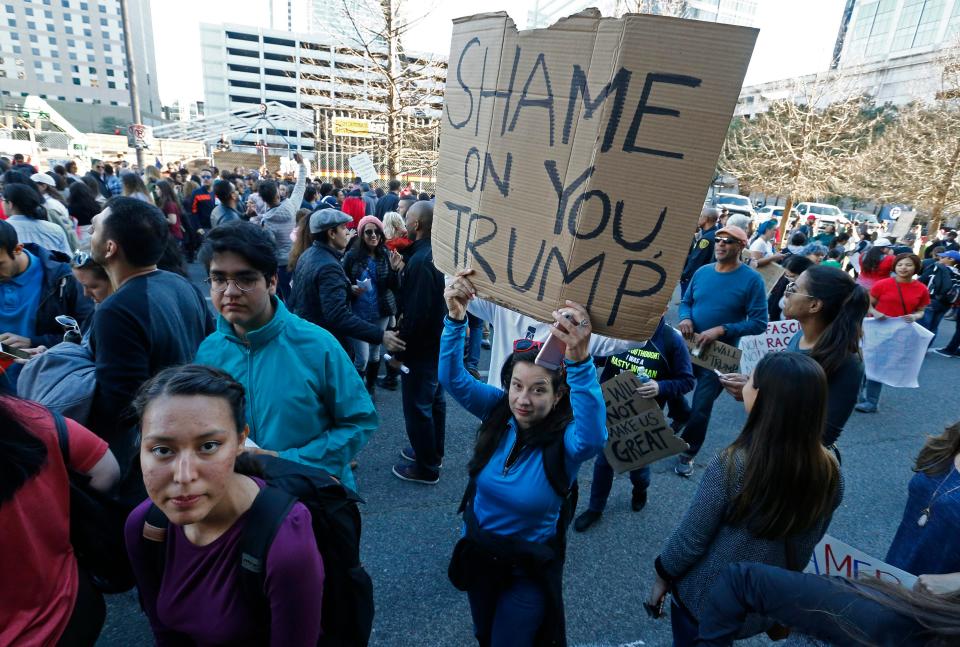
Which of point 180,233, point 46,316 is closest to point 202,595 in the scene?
point 46,316

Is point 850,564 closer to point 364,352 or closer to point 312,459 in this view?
point 312,459

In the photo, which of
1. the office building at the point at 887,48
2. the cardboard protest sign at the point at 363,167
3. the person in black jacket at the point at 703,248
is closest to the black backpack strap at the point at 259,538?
the person in black jacket at the point at 703,248

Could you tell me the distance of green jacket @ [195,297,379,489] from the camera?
74.7 inches

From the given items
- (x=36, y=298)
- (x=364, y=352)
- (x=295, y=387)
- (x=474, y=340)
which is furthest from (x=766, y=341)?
(x=36, y=298)

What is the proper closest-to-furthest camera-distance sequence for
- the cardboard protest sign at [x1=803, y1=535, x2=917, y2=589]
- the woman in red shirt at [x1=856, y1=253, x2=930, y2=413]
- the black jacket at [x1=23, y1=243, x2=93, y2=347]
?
1. the cardboard protest sign at [x1=803, y1=535, x2=917, y2=589]
2. the black jacket at [x1=23, y1=243, x2=93, y2=347]
3. the woman in red shirt at [x1=856, y1=253, x2=930, y2=413]

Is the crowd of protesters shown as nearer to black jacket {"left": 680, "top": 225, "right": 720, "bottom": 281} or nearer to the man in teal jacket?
the man in teal jacket

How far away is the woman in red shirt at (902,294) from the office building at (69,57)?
326ft

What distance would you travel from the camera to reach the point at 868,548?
11.3ft

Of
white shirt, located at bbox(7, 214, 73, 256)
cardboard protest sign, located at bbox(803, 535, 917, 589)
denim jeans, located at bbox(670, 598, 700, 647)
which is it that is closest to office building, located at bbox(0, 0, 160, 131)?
white shirt, located at bbox(7, 214, 73, 256)

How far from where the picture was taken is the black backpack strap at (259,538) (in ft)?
4.06

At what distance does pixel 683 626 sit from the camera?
6.28ft

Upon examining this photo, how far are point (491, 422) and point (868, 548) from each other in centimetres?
320

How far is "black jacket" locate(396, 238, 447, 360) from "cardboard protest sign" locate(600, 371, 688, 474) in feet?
4.12

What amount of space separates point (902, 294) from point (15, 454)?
7434 millimetres
